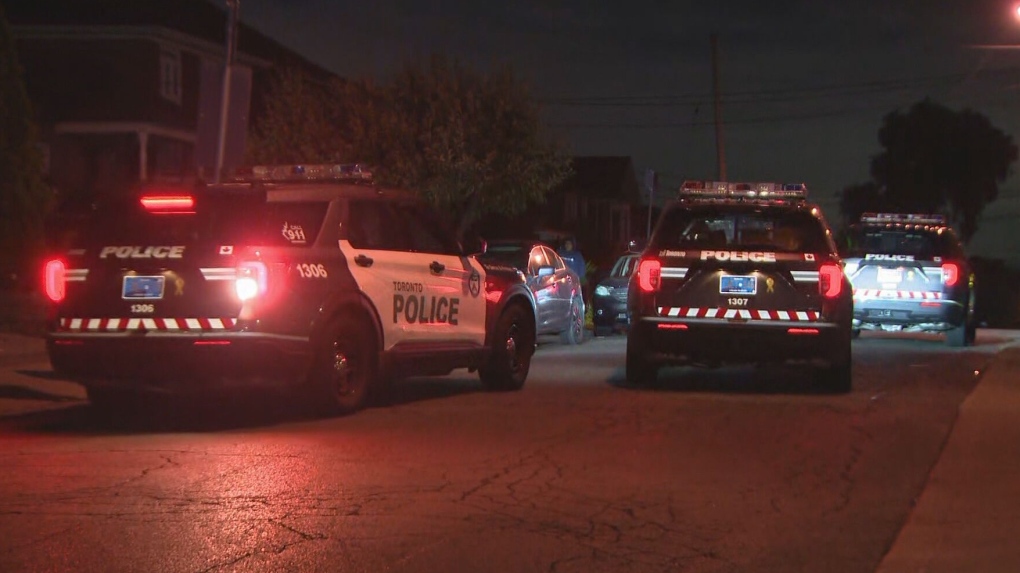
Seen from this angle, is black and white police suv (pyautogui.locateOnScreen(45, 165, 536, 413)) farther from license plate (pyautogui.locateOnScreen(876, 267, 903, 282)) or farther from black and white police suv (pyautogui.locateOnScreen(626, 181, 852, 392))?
license plate (pyautogui.locateOnScreen(876, 267, 903, 282))

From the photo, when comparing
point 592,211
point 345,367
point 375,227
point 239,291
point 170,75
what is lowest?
point 345,367

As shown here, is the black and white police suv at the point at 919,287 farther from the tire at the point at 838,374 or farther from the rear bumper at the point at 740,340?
the rear bumper at the point at 740,340

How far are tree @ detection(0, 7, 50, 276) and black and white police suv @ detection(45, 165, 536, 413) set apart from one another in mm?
13443

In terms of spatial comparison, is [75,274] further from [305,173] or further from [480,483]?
[480,483]

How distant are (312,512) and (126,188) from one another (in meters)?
4.05

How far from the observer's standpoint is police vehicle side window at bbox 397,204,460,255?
11297 millimetres

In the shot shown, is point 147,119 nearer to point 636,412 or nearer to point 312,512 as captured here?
point 636,412

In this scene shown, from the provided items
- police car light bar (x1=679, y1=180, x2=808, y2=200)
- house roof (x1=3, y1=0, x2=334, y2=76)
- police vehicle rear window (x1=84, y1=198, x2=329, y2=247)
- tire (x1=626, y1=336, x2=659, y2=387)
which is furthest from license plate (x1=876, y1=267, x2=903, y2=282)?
house roof (x1=3, y1=0, x2=334, y2=76)

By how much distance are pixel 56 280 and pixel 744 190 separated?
6.30 metres

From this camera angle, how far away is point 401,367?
1088cm

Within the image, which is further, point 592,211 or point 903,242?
point 592,211

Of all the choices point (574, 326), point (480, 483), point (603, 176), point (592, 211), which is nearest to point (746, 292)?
point (480, 483)

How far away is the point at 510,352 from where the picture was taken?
40.3ft

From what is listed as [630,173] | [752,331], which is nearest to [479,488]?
[752,331]
